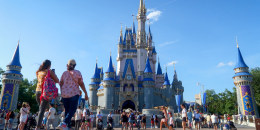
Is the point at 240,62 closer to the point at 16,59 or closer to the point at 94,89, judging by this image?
the point at 94,89

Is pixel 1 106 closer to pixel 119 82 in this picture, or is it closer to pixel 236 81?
pixel 119 82

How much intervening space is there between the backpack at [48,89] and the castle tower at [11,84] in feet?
114

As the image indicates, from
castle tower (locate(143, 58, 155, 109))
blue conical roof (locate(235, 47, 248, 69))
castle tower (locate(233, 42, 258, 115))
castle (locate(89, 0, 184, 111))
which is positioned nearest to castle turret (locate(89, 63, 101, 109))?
castle (locate(89, 0, 184, 111))

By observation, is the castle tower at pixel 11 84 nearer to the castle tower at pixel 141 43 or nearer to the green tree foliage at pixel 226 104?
the castle tower at pixel 141 43

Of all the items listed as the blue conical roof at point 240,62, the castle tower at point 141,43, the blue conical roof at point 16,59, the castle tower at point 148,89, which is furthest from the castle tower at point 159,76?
the blue conical roof at point 16,59

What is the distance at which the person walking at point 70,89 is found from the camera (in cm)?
494

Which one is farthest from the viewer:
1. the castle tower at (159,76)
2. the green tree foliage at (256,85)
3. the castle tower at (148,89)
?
the castle tower at (159,76)

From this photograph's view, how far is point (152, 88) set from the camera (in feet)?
135

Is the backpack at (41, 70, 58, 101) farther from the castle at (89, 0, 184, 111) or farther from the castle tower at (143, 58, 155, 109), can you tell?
the castle tower at (143, 58, 155, 109)

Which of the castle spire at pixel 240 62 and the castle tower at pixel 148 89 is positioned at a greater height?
the castle spire at pixel 240 62

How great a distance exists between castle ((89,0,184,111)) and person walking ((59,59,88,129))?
33842 millimetres

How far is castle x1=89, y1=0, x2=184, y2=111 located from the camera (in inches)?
1618

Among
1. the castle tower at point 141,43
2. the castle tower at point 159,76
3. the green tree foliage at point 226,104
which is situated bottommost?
the green tree foliage at point 226,104

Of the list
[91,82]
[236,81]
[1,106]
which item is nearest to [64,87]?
[1,106]
